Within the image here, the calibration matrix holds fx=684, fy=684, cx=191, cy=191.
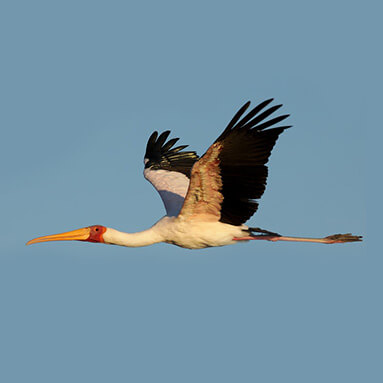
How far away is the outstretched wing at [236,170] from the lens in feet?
45.1

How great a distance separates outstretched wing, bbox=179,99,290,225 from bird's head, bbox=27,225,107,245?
2.35 meters

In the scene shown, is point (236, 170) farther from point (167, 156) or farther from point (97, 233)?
point (167, 156)

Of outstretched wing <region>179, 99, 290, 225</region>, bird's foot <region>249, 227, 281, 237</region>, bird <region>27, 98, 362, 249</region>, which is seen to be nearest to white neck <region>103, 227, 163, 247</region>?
bird <region>27, 98, 362, 249</region>

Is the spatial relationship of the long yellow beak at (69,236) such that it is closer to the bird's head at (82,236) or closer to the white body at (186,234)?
the bird's head at (82,236)

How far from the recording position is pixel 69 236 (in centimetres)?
1664

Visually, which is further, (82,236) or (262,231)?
(82,236)

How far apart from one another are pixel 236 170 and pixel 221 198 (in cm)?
96

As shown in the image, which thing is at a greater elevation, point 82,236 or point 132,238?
point 82,236

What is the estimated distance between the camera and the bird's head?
1644 cm

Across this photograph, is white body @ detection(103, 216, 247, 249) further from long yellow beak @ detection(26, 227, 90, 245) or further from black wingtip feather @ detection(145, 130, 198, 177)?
black wingtip feather @ detection(145, 130, 198, 177)

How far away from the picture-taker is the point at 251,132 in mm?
13922

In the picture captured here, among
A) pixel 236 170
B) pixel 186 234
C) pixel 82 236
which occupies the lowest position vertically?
pixel 186 234

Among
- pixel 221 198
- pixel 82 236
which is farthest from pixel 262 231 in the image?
pixel 82 236

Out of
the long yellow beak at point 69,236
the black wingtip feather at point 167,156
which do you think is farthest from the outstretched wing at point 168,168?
the long yellow beak at point 69,236
